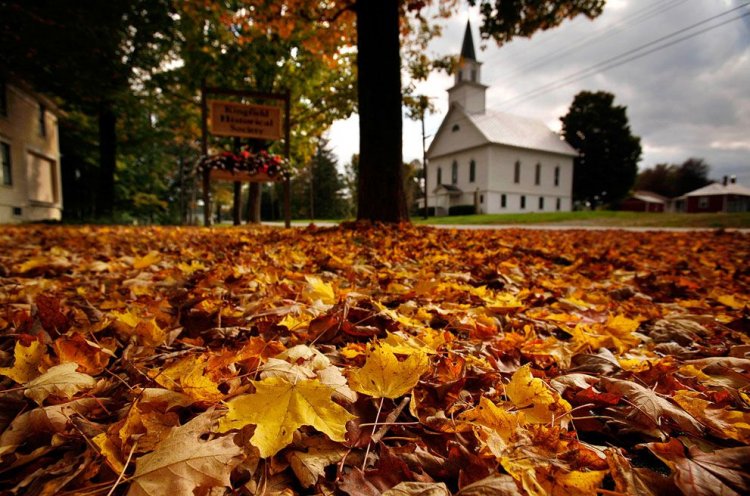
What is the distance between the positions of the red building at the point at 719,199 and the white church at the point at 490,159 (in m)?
35.1

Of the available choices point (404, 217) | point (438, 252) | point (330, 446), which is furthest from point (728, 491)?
point (404, 217)

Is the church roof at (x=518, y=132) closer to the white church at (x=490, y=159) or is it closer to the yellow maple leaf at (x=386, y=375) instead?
the white church at (x=490, y=159)

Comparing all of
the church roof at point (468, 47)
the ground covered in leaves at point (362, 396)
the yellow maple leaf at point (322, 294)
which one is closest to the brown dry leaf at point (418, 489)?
the ground covered in leaves at point (362, 396)

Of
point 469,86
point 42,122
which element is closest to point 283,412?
point 42,122

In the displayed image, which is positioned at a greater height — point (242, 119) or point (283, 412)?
point (242, 119)

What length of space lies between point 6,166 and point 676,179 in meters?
91.8

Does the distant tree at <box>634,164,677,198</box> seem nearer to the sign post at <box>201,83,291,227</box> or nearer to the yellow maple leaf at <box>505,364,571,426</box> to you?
the sign post at <box>201,83,291,227</box>

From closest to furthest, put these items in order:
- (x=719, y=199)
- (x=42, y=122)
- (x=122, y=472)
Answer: (x=122, y=472), (x=42, y=122), (x=719, y=199)

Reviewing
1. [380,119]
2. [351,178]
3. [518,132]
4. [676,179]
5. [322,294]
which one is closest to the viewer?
[322,294]

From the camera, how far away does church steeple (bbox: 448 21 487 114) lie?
42.4m

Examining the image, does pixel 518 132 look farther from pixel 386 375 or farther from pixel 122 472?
pixel 122 472

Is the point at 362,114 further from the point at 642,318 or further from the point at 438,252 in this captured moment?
the point at 642,318

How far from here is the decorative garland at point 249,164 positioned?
8.16 m

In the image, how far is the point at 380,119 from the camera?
5238 millimetres
